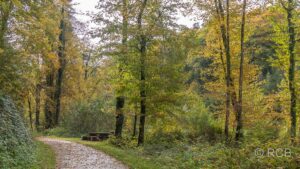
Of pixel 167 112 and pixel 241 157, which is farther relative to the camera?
pixel 167 112

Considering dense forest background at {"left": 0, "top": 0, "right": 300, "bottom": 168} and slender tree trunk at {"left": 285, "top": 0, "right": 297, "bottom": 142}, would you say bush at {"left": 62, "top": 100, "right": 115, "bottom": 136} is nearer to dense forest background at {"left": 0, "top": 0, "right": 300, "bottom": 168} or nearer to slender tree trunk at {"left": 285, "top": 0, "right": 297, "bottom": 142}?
dense forest background at {"left": 0, "top": 0, "right": 300, "bottom": 168}

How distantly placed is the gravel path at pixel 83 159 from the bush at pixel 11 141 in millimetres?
1168

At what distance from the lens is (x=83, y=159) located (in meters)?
10.2

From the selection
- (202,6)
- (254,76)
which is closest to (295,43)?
(254,76)

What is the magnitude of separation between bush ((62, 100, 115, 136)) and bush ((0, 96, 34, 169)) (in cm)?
1058

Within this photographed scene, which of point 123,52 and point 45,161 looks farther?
point 123,52

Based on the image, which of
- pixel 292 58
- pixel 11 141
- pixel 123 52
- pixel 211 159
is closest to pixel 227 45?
pixel 292 58

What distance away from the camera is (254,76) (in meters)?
17.0

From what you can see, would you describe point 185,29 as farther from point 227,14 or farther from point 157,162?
point 157,162

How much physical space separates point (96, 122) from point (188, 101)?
9.85 metres

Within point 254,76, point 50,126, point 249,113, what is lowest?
point 50,126

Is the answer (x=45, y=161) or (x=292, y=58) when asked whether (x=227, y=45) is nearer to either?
(x=292, y=58)

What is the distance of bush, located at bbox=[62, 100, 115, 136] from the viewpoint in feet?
70.0

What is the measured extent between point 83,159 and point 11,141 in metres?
2.61
